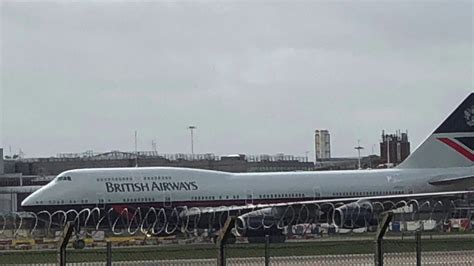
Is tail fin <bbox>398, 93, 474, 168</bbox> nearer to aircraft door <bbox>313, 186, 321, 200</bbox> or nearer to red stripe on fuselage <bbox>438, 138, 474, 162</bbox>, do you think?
red stripe on fuselage <bbox>438, 138, 474, 162</bbox>

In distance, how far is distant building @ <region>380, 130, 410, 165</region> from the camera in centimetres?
13559

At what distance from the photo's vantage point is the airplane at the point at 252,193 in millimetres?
53656

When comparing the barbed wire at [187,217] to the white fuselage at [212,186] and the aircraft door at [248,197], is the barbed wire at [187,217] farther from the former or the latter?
the aircraft door at [248,197]

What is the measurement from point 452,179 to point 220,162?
75.4 m

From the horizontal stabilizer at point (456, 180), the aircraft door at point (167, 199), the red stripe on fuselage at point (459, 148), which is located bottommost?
the aircraft door at point (167, 199)

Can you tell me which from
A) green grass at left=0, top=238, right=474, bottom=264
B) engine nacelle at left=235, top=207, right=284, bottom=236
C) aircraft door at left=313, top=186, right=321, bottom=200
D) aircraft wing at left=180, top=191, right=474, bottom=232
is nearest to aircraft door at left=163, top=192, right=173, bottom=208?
aircraft wing at left=180, top=191, right=474, bottom=232

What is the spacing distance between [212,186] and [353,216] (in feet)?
25.2

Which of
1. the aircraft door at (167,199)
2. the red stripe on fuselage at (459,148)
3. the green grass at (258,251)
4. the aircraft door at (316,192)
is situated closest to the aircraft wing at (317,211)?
the aircraft door at (316,192)

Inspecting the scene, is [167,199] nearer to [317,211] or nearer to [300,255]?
[317,211]

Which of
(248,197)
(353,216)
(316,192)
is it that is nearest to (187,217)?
(248,197)

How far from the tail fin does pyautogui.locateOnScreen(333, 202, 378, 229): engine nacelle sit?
829cm

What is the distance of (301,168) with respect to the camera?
141 meters

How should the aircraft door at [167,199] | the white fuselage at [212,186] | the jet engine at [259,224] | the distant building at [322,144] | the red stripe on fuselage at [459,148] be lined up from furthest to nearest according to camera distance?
the distant building at [322,144], the red stripe on fuselage at [459,148], the aircraft door at [167,199], the white fuselage at [212,186], the jet engine at [259,224]

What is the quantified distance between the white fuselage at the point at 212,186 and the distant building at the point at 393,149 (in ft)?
245
